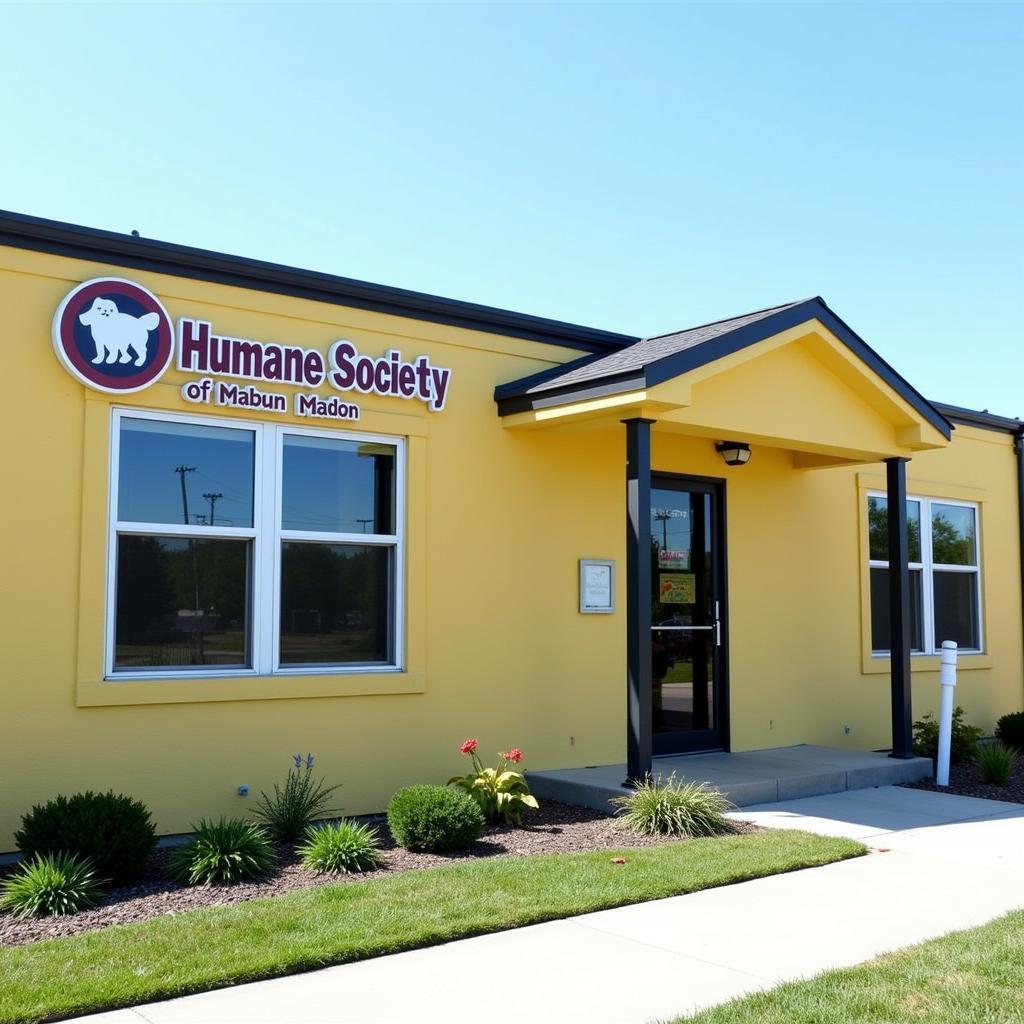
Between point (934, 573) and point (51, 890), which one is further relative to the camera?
point (934, 573)

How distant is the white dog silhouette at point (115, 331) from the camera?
7312 millimetres

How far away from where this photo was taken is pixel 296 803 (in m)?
7.35

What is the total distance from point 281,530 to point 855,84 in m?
8.05

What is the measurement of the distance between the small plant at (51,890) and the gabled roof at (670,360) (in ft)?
16.1

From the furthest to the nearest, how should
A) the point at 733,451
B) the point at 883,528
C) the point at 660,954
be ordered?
the point at 883,528, the point at 733,451, the point at 660,954

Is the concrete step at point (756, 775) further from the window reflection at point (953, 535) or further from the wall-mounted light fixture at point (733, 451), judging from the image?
the window reflection at point (953, 535)

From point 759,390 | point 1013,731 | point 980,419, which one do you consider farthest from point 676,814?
point 980,419

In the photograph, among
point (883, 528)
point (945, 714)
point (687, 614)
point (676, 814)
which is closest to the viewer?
point (676, 814)

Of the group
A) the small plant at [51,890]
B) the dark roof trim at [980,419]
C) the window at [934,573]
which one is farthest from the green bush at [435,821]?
the dark roof trim at [980,419]

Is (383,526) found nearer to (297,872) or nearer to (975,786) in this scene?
(297,872)

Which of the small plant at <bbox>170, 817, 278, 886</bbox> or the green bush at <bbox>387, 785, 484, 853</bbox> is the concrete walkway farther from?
the small plant at <bbox>170, 817, 278, 886</bbox>

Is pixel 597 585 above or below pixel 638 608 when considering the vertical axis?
above

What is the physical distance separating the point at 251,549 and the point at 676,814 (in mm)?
3631

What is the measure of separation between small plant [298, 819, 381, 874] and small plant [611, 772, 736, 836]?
1.99m
